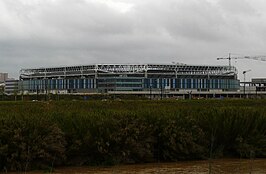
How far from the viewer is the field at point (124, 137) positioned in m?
11.6

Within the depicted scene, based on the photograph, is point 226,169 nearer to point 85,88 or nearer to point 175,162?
point 175,162

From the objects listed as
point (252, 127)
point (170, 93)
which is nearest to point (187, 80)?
point (170, 93)

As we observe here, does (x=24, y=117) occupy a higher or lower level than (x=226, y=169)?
higher

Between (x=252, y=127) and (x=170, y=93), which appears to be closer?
(x=252, y=127)

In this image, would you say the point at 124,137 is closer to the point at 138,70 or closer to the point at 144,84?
the point at 144,84

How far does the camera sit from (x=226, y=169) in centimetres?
1220

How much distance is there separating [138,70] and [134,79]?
8.67 metres

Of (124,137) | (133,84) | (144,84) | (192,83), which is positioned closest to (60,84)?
(133,84)

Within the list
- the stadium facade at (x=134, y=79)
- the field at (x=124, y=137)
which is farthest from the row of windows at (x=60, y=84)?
the field at (x=124, y=137)

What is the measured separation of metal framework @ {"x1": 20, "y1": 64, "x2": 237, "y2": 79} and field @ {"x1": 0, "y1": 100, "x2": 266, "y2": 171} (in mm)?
145542

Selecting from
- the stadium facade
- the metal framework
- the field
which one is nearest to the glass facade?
the stadium facade

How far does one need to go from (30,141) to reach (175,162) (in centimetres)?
434

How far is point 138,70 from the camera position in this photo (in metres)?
162

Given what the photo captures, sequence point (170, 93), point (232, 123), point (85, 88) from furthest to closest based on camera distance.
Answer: point (85, 88)
point (170, 93)
point (232, 123)
